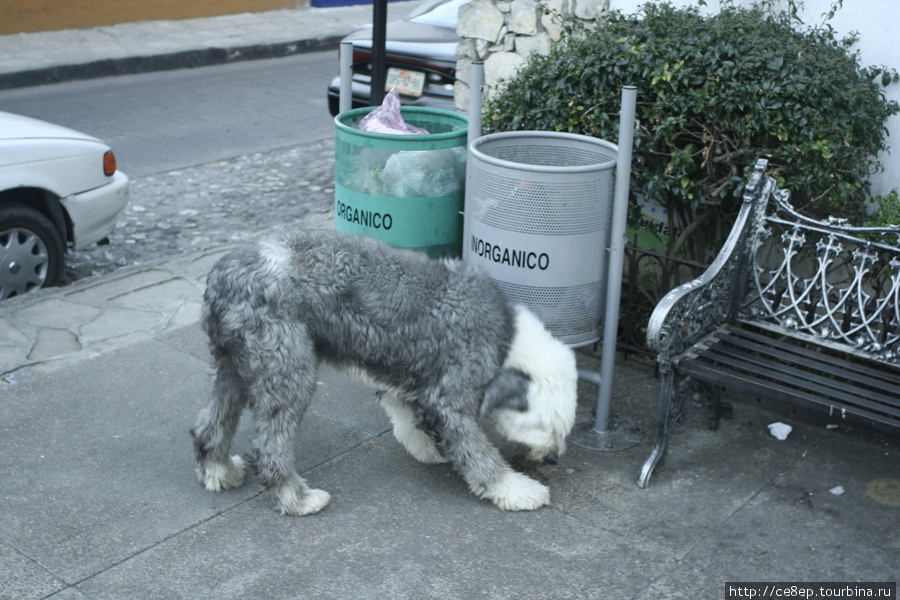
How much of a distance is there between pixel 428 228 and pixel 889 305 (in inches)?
79.6

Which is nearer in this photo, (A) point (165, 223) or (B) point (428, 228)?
(B) point (428, 228)

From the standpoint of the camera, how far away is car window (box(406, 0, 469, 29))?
30.1 ft

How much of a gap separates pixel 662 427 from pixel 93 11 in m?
13.3

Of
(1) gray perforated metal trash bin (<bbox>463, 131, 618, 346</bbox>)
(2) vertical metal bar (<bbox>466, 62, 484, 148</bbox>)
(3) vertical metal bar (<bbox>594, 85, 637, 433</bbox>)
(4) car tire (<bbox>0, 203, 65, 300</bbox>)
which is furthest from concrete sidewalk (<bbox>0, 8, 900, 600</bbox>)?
(2) vertical metal bar (<bbox>466, 62, 484, 148</bbox>)

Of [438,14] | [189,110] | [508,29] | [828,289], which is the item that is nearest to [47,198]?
[508,29]

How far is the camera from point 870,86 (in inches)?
174

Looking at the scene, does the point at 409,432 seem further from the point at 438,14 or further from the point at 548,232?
the point at 438,14

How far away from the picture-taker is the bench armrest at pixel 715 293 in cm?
377

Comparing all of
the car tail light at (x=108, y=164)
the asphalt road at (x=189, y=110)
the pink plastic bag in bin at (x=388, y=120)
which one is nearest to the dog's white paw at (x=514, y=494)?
the pink plastic bag in bin at (x=388, y=120)

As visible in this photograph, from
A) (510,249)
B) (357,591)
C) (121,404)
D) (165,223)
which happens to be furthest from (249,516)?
(165,223)

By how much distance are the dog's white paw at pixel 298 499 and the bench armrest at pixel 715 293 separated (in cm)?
147

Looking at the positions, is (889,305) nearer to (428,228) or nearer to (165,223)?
(428,228)

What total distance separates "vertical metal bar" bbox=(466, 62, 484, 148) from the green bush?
0.45 m

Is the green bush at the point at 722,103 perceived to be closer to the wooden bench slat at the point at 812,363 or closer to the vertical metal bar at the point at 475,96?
the vertical metal bar at the point at 475,96
